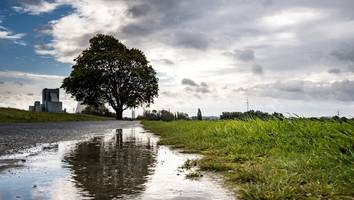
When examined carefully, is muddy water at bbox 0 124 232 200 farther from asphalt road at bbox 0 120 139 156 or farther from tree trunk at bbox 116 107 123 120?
tree trunk at bbox 116 107 123 120

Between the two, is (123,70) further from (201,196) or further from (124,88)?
(201,196)

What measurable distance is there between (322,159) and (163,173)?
233 cm

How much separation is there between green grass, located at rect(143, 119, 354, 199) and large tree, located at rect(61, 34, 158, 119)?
53424mm

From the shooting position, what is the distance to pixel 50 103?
6450cm

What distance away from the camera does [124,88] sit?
6606cm

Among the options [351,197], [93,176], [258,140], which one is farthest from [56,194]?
A: [258,140]

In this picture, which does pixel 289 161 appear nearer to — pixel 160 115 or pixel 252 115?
pixel 252 115

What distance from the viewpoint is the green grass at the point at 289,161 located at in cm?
486

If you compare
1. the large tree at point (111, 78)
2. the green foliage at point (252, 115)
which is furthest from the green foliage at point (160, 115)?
the green foliage at point (252, 115)

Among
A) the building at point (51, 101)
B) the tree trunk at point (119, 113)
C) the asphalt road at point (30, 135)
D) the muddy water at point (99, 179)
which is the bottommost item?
the muddy water at point (99, 179)

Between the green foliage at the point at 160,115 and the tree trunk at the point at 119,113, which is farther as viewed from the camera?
the tree trunk at the point at 119,113

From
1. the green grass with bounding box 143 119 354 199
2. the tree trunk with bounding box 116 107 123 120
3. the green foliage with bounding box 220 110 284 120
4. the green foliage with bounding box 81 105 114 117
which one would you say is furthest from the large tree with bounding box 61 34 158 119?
the green grass with bounding box 143 119 354 199

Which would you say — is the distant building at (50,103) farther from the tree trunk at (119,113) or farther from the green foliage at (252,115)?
the green foliage at (252,115)

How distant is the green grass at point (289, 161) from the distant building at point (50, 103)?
2168 inches
